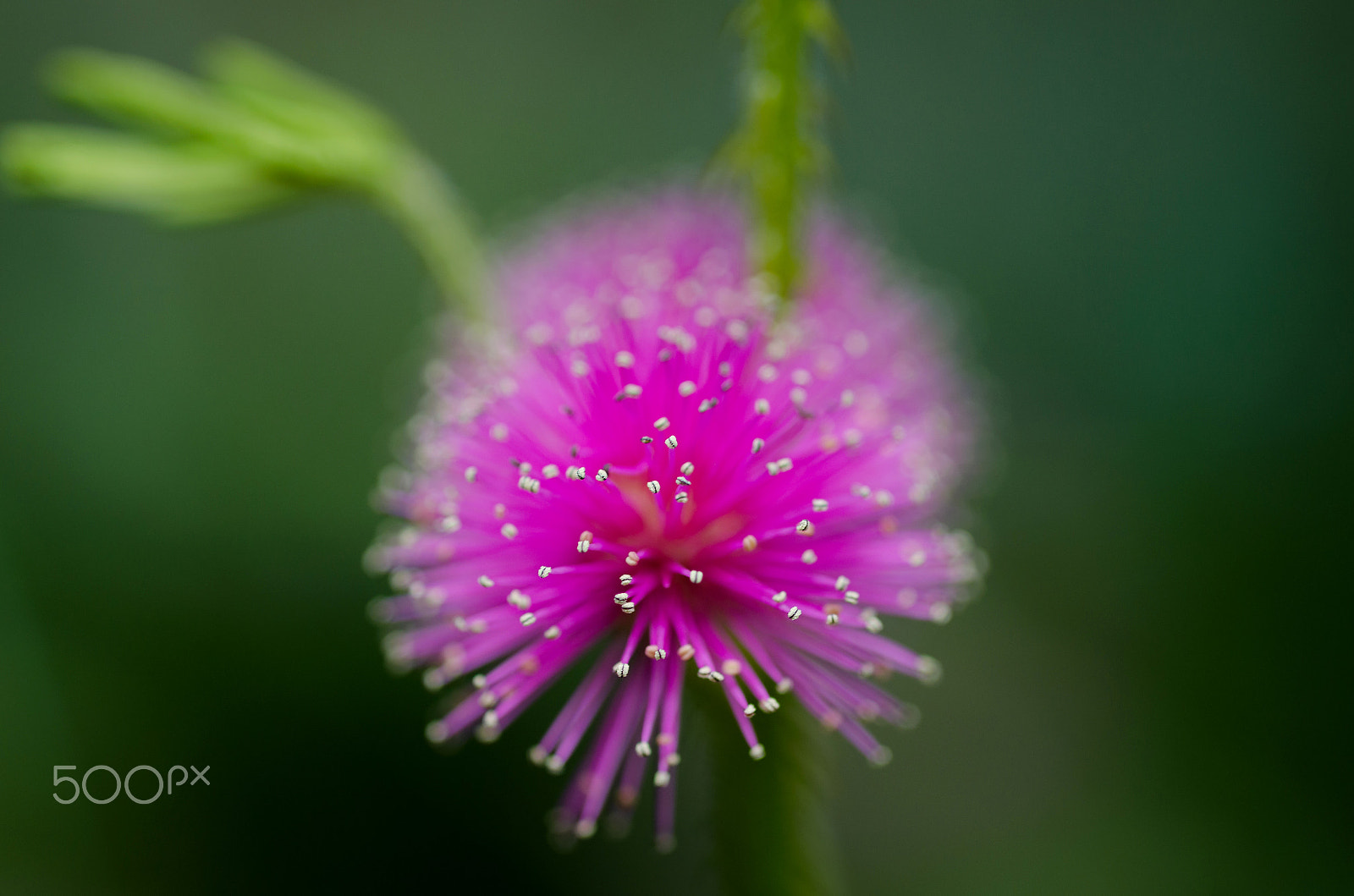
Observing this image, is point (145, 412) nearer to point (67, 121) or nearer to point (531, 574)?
point (67, 121)

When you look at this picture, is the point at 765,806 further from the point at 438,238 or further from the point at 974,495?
the point at 974,495

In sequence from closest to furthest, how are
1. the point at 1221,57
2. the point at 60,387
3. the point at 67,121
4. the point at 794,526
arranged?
the point at 794,526 → the point at 60,387 → the point at 1221,57 → the point at 67,121

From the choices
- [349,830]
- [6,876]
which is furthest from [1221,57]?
[6,876]

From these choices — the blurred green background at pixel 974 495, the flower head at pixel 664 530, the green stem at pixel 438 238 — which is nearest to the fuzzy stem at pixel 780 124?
the flower head at pixel 664 530

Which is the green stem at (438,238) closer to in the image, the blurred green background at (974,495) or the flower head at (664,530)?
the flower head at (664,530)

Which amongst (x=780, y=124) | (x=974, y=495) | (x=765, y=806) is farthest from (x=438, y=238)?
(x=974, y=495)

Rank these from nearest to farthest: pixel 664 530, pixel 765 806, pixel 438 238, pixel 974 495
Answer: pixel 664 530, pixel 765 806, pixel 438 238, pixel 974 495

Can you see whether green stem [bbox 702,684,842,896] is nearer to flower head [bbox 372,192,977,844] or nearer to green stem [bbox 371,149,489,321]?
flower head [bbox 372,192,977,844]
